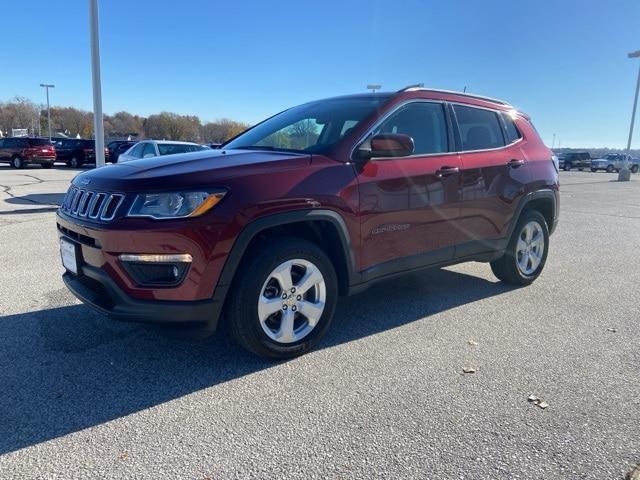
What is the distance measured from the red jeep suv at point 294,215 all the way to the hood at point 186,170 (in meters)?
0.01

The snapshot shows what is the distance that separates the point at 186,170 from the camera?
3.01 meters

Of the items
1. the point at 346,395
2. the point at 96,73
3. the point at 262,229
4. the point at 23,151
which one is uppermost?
the point at 96,73

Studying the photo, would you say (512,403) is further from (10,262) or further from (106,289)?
(10,262)

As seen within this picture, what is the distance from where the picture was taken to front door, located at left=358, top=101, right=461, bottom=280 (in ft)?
11.9

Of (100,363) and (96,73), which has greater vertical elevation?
(96,73)

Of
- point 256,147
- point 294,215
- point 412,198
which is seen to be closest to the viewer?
point 294,215

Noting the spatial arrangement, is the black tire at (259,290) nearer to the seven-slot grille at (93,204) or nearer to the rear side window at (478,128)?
the seven-slot grille at (93,204)

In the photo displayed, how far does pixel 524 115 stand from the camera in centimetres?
540

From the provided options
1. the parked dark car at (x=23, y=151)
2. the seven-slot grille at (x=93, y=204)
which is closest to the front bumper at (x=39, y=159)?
the parked dark car at (x=23, y=151)

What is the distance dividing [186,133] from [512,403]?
3440 inches

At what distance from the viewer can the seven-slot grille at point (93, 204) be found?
2906mm

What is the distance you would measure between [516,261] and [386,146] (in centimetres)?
247

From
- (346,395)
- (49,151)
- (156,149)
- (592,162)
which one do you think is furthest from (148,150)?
(592,162)

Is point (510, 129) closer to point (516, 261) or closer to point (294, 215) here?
point (516, 261)
